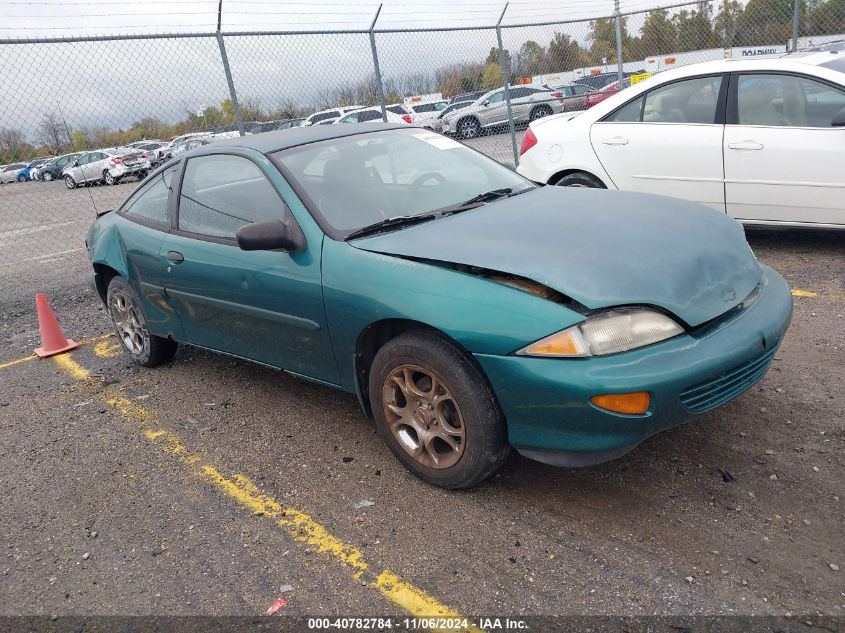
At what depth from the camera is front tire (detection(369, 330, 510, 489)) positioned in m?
2.84

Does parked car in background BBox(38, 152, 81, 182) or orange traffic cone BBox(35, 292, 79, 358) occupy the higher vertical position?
parked car in background BBox(38, 152, 81, 182)

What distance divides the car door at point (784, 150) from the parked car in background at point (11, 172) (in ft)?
23.6

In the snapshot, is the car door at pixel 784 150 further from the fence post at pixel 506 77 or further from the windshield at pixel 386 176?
the fence post at pixel 506 77

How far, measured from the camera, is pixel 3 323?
6.80m

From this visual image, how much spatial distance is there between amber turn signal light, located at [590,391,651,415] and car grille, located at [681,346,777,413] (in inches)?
6.4

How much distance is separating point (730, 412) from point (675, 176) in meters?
2.98

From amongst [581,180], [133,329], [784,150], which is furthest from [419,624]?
[581,180]

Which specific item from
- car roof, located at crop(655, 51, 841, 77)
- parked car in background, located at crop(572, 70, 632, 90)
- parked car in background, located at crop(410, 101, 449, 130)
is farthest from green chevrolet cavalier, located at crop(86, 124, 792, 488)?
parked car in background, located at crop(572, 70, 632, 90)

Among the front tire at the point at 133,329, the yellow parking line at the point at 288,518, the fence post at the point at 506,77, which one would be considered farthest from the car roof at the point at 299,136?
the fence post at the point at 506,77

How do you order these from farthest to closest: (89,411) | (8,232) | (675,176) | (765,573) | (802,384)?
(8,232) → (675,176) → (89,411) → (802,384) → (765,573)

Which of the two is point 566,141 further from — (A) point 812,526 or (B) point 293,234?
(A) point 812,526

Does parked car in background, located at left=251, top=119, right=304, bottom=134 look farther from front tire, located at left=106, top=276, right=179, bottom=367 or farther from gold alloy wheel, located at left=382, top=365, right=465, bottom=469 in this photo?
gold alloy wheel, located at left=382, top=365, right=465, bottom=469

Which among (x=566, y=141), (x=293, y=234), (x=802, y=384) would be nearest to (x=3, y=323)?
(x=293, y=234)

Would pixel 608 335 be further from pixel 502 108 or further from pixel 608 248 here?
pixel 502 108
